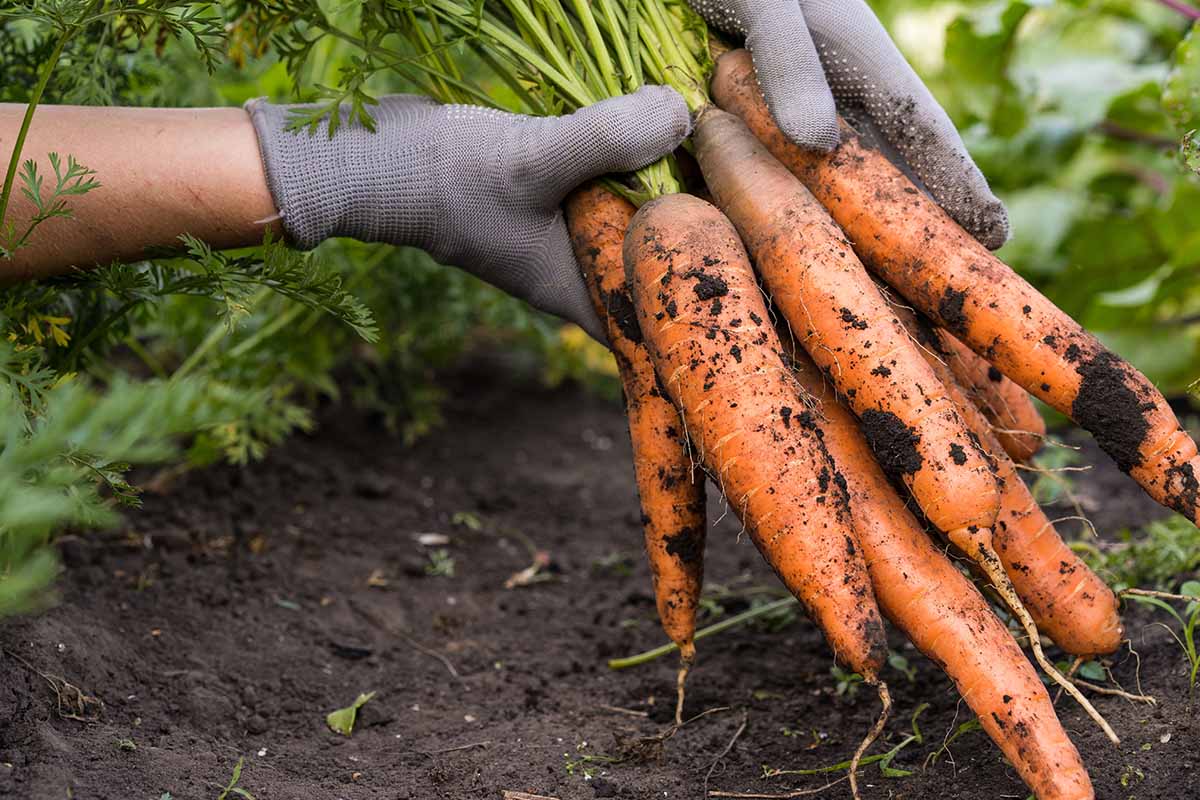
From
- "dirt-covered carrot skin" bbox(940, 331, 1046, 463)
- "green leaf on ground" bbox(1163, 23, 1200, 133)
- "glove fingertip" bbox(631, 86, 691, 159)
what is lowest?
"dirt-covered carrot skin" bbox(940, 331, 1046, 463)

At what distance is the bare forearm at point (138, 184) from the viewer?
1.77 meters

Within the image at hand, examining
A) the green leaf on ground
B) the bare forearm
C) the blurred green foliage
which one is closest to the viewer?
the bare forearm

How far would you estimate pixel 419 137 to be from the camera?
193cm

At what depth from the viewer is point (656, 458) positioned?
196 centimetres

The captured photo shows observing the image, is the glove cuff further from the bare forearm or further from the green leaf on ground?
the green leaf on ground

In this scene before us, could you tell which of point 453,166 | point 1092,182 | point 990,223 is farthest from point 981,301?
point 1092,182

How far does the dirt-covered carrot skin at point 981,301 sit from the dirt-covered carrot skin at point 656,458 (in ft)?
1.26

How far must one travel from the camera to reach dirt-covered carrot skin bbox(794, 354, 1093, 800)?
1520 mm

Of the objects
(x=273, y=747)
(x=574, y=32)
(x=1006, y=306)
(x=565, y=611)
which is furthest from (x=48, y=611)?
(x=1006, y=306)

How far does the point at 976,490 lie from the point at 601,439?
1981 millimetres

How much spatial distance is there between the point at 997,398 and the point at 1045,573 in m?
0.43

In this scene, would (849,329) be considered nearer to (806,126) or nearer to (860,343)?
(860,343)

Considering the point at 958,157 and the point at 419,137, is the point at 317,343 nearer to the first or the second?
the point at 419,137

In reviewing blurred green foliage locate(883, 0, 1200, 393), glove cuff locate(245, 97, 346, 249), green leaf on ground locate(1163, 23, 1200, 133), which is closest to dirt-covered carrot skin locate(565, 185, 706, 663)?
glove cuff locate(245, 97, 346, 249)
